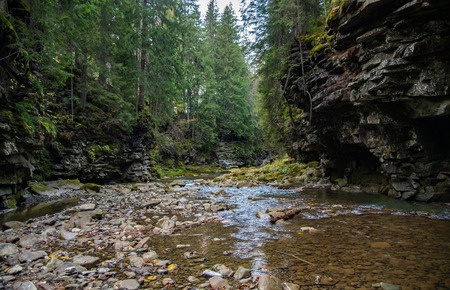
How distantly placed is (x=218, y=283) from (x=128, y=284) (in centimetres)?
105

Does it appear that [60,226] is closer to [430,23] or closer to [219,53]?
[430,23]

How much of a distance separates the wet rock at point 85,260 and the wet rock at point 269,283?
2361 millimetres

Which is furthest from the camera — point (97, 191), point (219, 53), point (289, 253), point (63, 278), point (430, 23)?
point (219, 53)

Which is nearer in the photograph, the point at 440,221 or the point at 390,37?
the point at 440,221

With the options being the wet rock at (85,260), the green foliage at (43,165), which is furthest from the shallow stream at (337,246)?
the green foliage at (43,165)

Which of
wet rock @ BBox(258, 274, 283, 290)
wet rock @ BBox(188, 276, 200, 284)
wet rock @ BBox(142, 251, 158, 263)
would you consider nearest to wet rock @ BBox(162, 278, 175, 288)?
wet rock @ BBox(188, 276, 200, 284)

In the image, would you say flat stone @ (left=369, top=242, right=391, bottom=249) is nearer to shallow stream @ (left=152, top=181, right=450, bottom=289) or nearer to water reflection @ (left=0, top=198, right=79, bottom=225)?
shallow stream @ (left=152, top=181, right=450, bottom=289)

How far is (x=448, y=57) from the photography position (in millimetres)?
6711

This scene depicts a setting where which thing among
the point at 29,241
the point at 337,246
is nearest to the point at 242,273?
the point at 337,246

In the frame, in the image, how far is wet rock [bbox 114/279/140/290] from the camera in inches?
123

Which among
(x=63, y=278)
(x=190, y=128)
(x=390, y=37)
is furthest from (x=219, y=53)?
(x=63, y=278)

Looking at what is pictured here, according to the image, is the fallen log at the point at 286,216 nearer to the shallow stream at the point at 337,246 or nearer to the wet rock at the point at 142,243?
the shallow stream at the point at 337,246

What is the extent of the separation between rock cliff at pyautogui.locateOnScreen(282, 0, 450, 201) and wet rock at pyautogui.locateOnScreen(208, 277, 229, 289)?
702cm

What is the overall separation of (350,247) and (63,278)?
13.4 feet
